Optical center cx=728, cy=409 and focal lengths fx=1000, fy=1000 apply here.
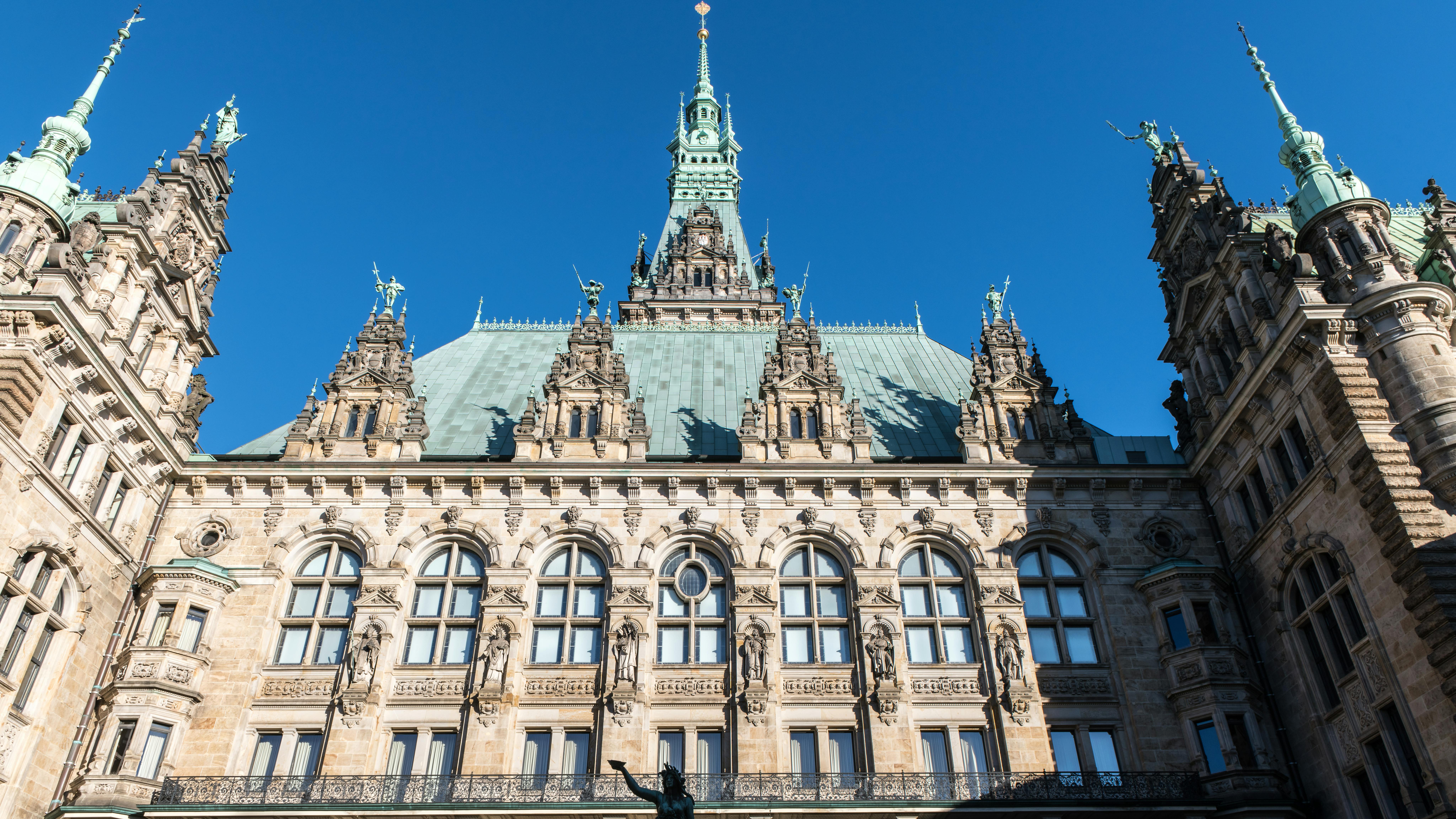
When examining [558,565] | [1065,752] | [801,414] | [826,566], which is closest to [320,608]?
[558,565]

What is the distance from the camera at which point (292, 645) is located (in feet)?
74.0

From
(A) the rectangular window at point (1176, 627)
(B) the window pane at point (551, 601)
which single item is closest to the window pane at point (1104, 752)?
(A) the rectangular window at point (1176, 627)

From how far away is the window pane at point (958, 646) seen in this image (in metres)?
22.4

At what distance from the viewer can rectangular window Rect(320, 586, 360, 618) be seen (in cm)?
2302

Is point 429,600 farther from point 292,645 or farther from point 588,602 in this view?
point 588,602

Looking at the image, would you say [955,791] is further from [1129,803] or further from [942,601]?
[942,601]

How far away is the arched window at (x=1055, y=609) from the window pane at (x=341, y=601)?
611 inches

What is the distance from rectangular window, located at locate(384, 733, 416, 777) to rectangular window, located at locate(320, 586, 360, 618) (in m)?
3.30

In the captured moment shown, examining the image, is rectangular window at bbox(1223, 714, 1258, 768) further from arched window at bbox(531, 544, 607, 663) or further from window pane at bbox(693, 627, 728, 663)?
arched window at bbox(531, 544, 607, 663)

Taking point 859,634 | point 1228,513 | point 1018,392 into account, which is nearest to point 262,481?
point 859,634

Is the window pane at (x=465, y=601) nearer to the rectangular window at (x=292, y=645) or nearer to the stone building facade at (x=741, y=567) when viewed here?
the stone building facade at (x=741, y=567)

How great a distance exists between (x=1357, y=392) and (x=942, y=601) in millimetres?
9498

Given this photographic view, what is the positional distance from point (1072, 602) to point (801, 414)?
321 inches

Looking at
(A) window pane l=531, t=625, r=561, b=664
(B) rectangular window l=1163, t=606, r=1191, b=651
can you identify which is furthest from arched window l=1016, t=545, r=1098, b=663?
(A) window pane l=531, t=625, r=561, b=664
